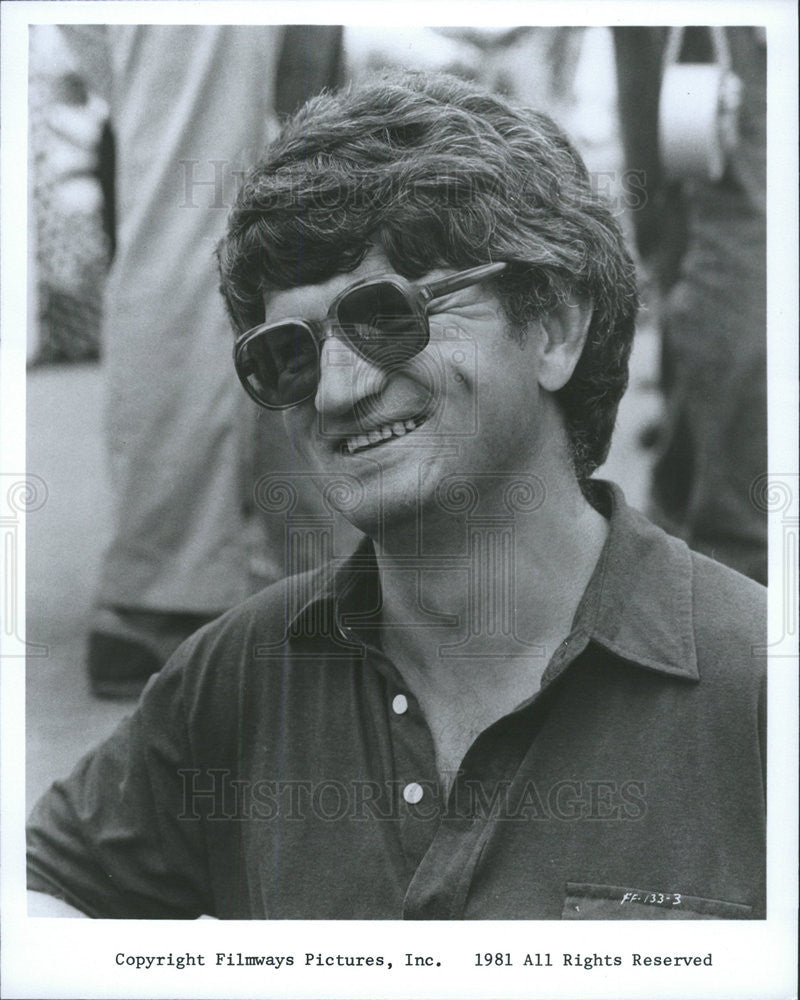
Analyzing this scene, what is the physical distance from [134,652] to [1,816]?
329 mm

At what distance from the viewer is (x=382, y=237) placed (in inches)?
65.4

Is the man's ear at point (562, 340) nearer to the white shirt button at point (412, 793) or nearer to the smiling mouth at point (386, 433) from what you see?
the smiling mouth at point (386, 433)

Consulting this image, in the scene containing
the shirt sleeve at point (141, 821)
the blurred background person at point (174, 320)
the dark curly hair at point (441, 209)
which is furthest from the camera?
the blurred background person at point (174, 320)

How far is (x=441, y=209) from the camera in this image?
1.66 meters

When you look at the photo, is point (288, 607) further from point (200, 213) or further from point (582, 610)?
point (200, 213)

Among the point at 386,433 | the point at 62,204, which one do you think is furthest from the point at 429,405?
the point at 62,204

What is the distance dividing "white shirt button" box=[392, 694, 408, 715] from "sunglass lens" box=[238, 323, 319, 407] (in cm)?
45

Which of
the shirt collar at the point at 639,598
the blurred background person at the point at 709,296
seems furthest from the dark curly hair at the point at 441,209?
the blurred background person at the point at 709,296

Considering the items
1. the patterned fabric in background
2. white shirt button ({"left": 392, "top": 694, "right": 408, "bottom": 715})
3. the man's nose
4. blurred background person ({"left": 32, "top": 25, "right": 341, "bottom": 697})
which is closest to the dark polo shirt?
white shirt button ({"left": 392, "top": 694, "right": 408, "bottom": 715})

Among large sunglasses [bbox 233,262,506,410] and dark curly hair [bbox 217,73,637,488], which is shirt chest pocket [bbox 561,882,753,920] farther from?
large sunglasses [bbox 233,262,506,410]

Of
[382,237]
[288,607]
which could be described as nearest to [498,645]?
[288,607]

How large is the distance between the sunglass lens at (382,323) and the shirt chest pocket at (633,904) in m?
0.80

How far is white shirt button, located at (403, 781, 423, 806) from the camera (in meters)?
1.73

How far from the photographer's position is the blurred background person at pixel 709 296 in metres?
1.97
